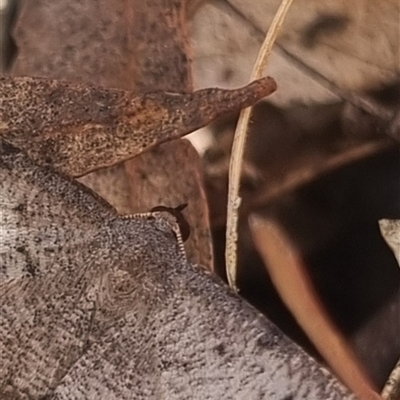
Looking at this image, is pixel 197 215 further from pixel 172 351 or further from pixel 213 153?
pixel 172 351

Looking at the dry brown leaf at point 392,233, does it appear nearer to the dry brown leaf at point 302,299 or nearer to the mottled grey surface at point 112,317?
the dry brown leaf at point 302,299

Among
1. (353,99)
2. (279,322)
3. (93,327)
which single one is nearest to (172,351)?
(93,327)

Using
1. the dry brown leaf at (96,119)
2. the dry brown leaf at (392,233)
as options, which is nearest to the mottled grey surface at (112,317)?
the dry brown leaf at (96,119)

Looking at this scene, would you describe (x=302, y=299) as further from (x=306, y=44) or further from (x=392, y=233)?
(x=306, y=44)

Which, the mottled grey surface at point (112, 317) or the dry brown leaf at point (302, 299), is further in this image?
the dry brown leaf at point (302, 299)

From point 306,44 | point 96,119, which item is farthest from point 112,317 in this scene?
point 306,44

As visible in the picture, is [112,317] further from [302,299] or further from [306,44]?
[306,44]

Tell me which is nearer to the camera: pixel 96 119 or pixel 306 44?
pixel 96 119

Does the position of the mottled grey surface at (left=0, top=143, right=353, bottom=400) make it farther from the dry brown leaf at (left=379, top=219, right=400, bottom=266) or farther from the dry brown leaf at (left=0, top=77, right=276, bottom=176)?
the dry brown leaf at (left=379, top=219, right=400, bottom=266)
